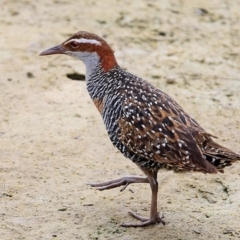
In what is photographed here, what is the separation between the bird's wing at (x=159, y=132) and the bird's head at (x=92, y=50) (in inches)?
22.4

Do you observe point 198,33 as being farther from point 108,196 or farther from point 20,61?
point 108,196

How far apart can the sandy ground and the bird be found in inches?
11.1

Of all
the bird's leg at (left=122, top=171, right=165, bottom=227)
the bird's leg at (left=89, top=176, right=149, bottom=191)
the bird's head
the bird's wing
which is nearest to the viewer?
the bird's wing

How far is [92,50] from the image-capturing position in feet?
21.7

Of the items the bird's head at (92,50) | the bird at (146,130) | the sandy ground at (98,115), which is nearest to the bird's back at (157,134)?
the bird at (146,130)

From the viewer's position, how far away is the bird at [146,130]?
574 centimetres

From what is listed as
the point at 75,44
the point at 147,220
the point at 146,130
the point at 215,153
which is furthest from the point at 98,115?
the point at 215,153

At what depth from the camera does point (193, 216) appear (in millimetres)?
6230

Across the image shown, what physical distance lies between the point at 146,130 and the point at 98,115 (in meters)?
2.18

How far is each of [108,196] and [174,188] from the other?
0.58 m

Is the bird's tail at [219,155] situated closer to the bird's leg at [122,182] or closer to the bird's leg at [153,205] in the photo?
the bird's leg at [153,205]

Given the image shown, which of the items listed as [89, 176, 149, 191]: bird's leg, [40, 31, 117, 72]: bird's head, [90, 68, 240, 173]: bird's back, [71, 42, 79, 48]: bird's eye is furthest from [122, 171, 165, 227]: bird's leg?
[71, 42, 79, 48]: bird's eye

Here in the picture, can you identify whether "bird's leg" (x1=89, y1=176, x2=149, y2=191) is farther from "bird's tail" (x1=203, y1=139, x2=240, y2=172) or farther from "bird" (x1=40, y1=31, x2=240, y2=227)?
"bird's tail" (x1=203, y1=139, x2=240, y2=172)

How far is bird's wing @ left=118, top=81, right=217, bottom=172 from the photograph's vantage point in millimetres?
5703
